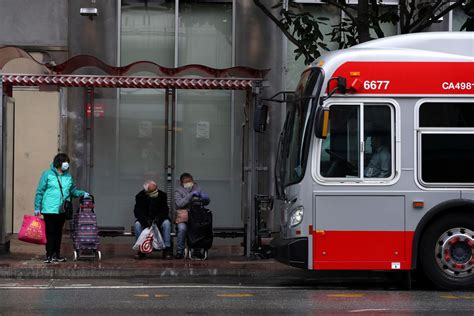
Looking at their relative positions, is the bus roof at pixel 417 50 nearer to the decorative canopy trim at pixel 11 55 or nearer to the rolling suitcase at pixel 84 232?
the rolling suitcase at pixel 84 232

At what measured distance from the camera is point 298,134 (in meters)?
11.3

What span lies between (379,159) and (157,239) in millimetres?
4369

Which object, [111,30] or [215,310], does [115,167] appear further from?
[215,310]

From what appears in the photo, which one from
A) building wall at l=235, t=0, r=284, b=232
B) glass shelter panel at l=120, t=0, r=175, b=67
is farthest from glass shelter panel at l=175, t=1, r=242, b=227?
glass shelter panel at l=120, t=0, r=175, b=67

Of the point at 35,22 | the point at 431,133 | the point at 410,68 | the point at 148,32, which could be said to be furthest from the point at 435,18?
the point at 35,22

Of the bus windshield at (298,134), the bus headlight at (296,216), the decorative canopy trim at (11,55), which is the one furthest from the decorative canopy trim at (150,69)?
the bus headlight at (296,216)

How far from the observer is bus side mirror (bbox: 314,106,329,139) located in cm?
1080

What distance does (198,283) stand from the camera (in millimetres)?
12109

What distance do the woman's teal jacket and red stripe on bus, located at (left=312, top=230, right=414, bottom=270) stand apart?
172 inches

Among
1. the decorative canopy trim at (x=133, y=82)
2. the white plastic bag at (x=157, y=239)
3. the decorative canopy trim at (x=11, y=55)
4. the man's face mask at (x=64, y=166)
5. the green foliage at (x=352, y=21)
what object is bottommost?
the white plastic bag at (x=157, y=239)

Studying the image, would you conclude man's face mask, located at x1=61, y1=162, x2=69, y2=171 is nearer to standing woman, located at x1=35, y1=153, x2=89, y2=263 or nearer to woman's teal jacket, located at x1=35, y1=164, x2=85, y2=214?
standing woman, located at x1=35, y1=153, x2=89, y2=263

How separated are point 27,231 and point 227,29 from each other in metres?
6.47

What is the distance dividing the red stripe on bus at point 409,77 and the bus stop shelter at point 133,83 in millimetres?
3031

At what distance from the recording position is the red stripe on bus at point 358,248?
36.0 ft
